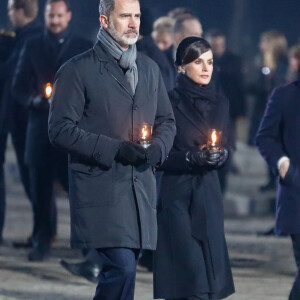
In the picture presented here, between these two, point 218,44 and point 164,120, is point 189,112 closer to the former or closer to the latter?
point 164,120

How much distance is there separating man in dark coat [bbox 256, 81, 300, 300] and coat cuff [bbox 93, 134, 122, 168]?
1440 mm

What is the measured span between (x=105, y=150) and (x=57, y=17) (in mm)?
3324

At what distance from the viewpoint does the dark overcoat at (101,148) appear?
279 inches

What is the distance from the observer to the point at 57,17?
10.2 m

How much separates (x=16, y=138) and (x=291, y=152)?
11.2 ft

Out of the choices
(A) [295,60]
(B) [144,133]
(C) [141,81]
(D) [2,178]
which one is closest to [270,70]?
(A) [295,60]

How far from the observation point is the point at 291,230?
8086mm

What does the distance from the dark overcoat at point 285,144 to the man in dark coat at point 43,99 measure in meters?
2.14

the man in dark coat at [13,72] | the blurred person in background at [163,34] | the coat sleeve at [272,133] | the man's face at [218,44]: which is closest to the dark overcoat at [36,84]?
the man in dark coat at [13,72]

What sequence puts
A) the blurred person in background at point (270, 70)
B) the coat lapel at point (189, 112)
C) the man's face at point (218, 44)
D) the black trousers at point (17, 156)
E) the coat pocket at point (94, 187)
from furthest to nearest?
1. the man's face at point (218, 44)
2. the blurred person in background at point (270, 70)
3. the black trousers at point (17, 156)
4. the coat lapel at point (189, 112)
5. the coat pocket at point (94, 187)

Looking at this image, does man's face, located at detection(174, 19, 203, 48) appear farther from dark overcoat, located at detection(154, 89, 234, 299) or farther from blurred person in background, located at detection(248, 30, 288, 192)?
blurred person in background, located at detection(248, 30, 288, 192)

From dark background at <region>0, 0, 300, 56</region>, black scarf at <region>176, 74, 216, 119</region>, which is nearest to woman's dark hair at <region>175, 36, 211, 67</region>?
black scarf at <region>176, 74, 216, 119</region>

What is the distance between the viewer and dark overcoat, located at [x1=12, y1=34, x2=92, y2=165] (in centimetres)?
1009

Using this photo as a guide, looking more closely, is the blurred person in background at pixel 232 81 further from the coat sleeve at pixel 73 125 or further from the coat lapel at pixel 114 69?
the coat sleeve at pixel 73 125
